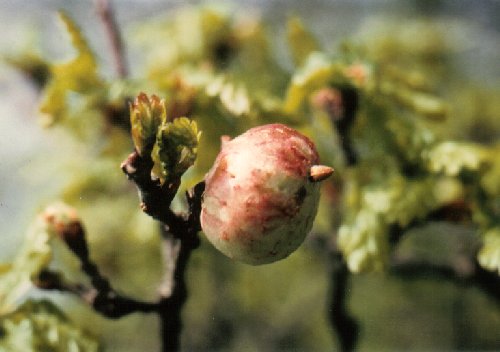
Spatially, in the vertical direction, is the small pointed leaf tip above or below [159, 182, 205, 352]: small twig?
above

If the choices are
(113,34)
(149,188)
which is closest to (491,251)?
(149,188)

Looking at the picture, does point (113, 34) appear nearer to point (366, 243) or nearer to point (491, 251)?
point (366, 243)

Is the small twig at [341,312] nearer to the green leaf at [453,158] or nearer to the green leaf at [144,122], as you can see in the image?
the green leaf at [453,158]

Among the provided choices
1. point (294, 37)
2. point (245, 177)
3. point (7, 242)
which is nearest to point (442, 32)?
point (294, 37)

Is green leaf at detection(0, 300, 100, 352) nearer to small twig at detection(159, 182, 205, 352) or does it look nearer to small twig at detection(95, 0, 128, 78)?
small twig at detection(159, 182, 205, 352)

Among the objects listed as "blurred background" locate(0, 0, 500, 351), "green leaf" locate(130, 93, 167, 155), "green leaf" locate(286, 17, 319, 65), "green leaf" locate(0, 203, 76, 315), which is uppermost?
"green leaf" locate(130, 93, 167, 155)

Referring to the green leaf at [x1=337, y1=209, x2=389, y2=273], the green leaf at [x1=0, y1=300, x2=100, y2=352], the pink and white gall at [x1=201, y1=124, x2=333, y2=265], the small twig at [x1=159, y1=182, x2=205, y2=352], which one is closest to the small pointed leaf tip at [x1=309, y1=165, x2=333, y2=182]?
the pink and white gall at [x1=201, y1=124, x2=333, y2=265]
